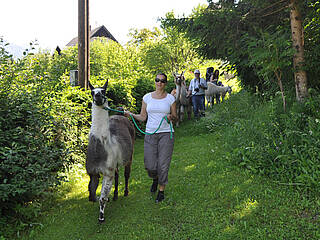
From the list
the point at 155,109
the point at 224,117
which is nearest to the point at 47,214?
the point at 155,109

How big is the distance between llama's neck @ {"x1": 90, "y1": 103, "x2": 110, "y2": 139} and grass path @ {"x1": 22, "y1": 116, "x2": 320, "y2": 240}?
1380 mm

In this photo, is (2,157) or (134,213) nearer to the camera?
(2,157)

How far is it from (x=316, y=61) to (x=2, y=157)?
6532 mm

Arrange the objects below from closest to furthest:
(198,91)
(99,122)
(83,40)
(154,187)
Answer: (99,122), (154,187), (83,40), (198,91)

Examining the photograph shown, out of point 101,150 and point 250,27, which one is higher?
point 250,27

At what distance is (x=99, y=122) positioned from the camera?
429 centimetres

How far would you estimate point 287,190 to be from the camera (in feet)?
14.9

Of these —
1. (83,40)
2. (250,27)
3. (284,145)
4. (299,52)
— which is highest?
(250,27)

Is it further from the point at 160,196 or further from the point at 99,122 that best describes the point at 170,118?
the point at 160,196

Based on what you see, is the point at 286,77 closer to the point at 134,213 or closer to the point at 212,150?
the point at 212,150

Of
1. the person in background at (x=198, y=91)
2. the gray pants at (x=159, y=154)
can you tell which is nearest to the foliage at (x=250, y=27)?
the gray pants at (x=159, y=154)

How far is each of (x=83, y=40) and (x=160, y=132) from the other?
4.30 meters

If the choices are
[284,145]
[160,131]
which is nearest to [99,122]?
[160,131]

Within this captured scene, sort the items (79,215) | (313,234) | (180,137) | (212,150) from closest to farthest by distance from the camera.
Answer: (313,234) → (79,215) → (212,150) → (180,137)
